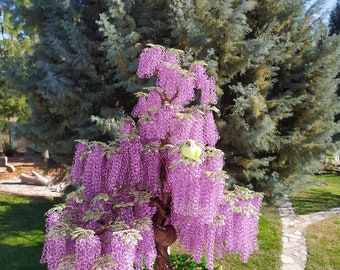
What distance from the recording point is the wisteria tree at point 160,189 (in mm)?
3164

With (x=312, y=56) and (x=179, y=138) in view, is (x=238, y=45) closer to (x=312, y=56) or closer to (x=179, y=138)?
(x=312, y=56)

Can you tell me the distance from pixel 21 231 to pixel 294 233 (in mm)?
6793

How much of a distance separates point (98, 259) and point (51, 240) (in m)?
0.63

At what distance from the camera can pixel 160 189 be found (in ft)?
12.2

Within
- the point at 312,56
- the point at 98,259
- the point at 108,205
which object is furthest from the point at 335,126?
the point at 98,259

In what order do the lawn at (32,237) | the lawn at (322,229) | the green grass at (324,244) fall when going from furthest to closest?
the lawn at (322,229)
the green grass at (324,244)
the lawn at (32,237)

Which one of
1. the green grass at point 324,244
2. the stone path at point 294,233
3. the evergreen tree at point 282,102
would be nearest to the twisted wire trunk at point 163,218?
the evergreen tree at point 282,102

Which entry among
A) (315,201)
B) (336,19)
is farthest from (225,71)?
(336,19)

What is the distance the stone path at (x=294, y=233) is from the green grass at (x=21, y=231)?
5.01 m

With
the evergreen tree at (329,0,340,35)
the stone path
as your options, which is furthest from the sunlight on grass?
the evergreen tree at (329,0,340,35)

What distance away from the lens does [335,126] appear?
7.92m

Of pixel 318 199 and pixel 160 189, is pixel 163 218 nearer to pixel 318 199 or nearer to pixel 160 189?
pixel 160 189

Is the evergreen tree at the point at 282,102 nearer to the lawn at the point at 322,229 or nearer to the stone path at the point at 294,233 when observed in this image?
the stone path at the point at 294,233

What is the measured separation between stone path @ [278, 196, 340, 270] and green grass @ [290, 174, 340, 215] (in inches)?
9.9
